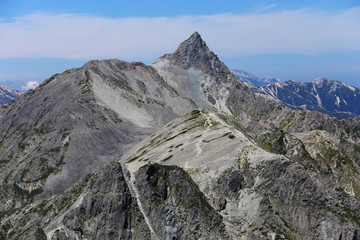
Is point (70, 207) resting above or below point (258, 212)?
above

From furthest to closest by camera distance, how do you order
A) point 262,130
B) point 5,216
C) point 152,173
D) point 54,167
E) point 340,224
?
point 54,167
point 262,130
point 5,216
point 152,173
point 340,224

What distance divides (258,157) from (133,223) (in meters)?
38.8

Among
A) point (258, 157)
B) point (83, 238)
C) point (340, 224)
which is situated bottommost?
point (340, 224)

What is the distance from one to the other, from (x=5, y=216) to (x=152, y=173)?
64351mm

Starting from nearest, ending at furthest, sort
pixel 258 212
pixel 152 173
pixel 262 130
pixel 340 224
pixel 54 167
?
pixel 340 224 < pixel 258 212 < pixel 152 173 < pixel 262 130 < pixel 54 167

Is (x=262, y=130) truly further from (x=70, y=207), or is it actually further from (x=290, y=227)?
(x=70, y=207)

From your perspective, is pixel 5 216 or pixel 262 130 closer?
pixel 5 216

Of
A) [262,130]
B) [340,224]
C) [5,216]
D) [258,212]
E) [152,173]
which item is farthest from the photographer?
[262,130]

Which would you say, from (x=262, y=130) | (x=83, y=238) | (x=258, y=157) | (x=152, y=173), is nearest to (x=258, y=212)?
(x=258, y=157)

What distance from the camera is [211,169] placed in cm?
11719

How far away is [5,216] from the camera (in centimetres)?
14288

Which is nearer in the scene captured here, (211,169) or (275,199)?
(275,199)

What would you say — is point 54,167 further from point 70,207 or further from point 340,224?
point 340,224

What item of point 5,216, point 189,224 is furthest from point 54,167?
point 189,224
